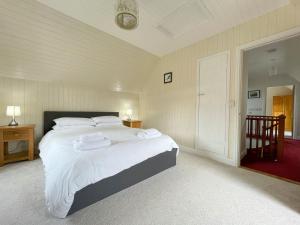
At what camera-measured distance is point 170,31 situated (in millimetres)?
2895

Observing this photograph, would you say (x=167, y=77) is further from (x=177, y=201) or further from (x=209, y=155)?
(x=177, y=201)

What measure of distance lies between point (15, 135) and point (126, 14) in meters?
2.88

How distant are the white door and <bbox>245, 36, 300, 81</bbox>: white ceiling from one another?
3.17 ft

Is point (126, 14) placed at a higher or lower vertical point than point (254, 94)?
higher

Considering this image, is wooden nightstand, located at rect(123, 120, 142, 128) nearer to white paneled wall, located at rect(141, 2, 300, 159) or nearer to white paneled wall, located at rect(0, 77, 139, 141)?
white paneled wall, located at rect(141, 2, 300, 159)

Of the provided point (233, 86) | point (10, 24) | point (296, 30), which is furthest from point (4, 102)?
point (296, 30)

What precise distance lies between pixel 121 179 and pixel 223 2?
2.91 metres

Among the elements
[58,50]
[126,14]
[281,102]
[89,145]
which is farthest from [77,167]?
[281,102]

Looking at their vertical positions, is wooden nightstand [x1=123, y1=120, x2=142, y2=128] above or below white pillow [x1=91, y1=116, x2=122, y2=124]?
below

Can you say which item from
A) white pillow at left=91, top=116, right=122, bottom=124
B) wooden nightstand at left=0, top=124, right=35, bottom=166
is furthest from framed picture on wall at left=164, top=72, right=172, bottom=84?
wooden nightstand at left=0, top=124, right=35, bottom=166

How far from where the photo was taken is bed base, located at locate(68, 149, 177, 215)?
4.81 feet

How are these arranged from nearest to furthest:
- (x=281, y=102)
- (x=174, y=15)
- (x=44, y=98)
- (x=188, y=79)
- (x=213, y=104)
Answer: (x=174, y=15) → (x=213, y=104) → (x=44, y=98) → (x=188, y=79) → (x=281, y=102)

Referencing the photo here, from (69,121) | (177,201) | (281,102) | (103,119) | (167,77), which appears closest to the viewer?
(177,201)

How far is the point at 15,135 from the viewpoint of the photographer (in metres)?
2.64
